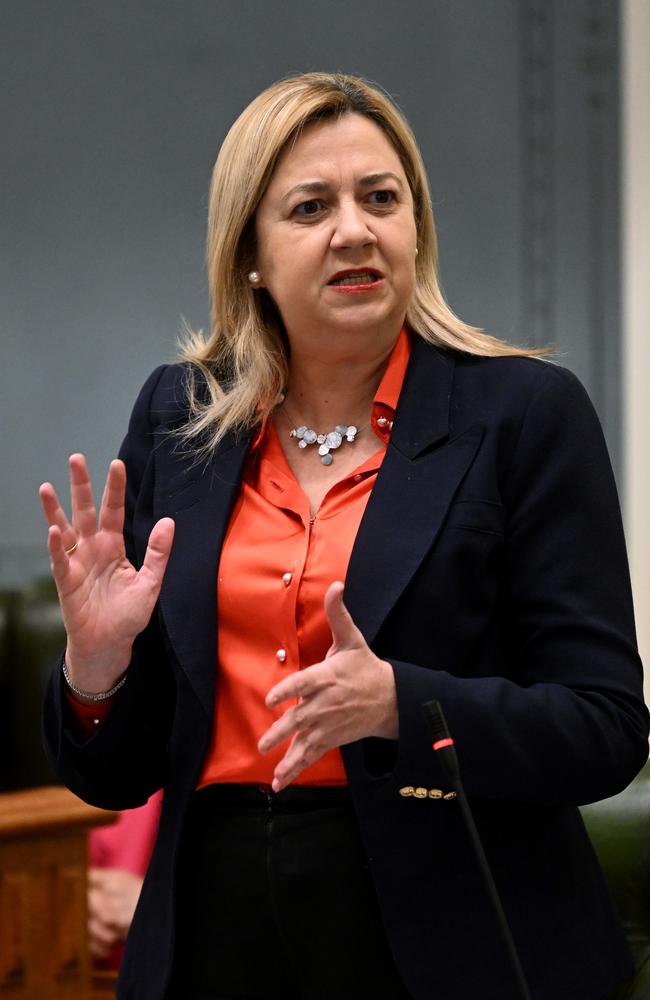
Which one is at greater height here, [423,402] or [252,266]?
[252,266]

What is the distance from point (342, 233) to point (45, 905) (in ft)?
4.90

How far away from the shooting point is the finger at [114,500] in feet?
4.60

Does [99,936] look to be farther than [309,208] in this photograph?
Yes

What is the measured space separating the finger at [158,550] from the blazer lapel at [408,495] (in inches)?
7.3

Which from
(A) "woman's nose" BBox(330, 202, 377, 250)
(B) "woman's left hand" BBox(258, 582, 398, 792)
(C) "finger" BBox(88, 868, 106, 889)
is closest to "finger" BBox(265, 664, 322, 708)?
(B) "woman's left hand" BBox(258, 582, 398, 792)

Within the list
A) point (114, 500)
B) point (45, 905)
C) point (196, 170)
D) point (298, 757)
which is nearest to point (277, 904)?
point (298, 757)

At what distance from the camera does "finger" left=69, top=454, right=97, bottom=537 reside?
4.58ft

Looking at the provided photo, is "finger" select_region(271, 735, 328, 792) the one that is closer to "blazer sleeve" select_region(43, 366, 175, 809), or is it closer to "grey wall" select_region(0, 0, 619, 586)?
"blazer sleeve" select_region(43, 366, 175, 809)

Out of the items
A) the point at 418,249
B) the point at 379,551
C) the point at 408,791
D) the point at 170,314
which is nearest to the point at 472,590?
the point at 379,551

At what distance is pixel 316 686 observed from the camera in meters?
1.21

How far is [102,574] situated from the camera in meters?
1.44

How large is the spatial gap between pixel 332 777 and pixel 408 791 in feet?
0.29

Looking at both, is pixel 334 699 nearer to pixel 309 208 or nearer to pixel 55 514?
pixel 55 514

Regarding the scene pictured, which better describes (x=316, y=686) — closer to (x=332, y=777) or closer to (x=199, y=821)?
(x=332, y=777)
